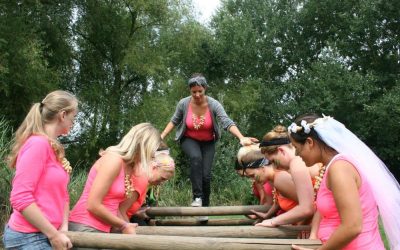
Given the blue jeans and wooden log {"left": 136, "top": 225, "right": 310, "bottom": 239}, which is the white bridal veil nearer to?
wooden log {"left": 136, "top": 225, "right": 310, "bottom": 239}

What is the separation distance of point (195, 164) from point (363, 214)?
341 centimetres

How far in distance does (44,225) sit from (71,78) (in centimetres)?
1919

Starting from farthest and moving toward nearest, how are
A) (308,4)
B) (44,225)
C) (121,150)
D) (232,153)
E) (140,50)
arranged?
(308,4) → (140,50) → (232,153) → (121,150) → (44,225)

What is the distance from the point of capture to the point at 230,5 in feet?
97.0

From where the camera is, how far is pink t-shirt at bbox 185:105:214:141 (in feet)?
20.9

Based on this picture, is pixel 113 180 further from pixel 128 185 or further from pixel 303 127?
pixel 303 127

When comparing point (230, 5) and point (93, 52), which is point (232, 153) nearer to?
point (93, 52)

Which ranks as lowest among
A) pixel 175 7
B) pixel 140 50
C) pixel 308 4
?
pixel 140 50

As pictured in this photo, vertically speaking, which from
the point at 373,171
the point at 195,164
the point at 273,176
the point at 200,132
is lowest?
the point at 373,171

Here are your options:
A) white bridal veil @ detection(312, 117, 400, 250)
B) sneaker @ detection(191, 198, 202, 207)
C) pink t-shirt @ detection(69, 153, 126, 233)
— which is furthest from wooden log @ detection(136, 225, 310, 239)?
sneaker @ detection(191, 198, 202, 207)

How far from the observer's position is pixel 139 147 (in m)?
3.89

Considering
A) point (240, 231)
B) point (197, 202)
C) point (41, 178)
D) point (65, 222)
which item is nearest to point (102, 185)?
point (65, 222)

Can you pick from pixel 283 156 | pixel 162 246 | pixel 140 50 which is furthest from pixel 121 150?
pixel 140 50

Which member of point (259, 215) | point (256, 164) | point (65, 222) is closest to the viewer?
point (65, 222)
